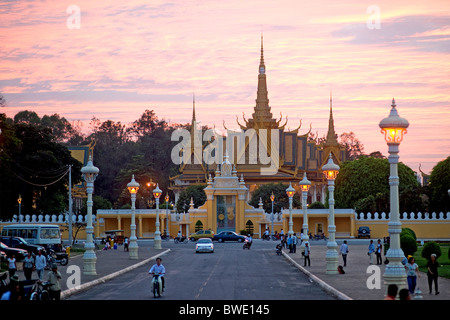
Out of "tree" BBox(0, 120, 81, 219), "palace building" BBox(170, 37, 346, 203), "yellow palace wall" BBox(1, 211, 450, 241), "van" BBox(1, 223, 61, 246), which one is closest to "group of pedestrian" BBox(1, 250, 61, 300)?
"van" BBox(1, 223, 61, 246)

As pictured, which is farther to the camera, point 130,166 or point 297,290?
point 130,166

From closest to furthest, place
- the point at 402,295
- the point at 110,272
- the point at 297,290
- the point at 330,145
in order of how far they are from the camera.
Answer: the point at 402,295, the point at 297,290, the point at 110,272, the point at 330,145

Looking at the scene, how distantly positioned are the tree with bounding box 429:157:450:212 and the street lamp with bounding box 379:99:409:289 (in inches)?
1937

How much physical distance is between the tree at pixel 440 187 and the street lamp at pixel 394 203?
49.2 meters

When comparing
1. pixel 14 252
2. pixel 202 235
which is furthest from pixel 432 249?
pixel 202 235

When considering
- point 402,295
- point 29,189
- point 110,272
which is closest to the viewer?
point 402,295

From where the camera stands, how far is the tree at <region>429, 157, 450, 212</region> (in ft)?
229

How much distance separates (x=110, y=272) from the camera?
3462 cm

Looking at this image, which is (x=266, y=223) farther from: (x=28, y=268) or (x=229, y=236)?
(x=28, y=268)

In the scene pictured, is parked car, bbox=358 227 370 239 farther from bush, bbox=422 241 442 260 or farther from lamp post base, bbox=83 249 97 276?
lamp post base, bbox=83 249 97 276

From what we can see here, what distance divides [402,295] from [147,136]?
123 metres

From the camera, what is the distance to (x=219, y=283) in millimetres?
29688

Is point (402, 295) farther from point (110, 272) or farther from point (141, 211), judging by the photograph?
point (141, 211)

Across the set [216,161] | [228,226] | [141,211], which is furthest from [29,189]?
[216,161]
